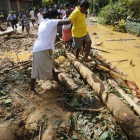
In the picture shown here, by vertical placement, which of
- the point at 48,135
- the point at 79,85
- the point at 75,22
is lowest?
the point at 48,135

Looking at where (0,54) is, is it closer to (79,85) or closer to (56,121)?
(79,85)

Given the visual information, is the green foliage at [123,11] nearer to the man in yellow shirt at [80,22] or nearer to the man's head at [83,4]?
the man in yellow shirt at [80,22]

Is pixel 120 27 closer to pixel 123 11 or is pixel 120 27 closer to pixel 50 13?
pixel 123 11

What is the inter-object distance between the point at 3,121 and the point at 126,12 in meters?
11.1

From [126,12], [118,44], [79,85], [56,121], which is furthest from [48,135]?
[126,12]

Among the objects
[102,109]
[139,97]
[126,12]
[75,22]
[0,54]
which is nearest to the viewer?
[102,109]

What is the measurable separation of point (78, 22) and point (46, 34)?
1217 millimetres

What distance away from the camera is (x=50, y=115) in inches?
90.0

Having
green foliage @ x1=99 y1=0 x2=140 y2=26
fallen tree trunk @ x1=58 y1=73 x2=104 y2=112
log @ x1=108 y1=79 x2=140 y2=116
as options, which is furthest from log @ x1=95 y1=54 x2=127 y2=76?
green foliage @ x1=99 y1=0 x2=140 y2=26

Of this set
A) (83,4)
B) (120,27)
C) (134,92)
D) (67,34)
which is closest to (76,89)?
(134,92)

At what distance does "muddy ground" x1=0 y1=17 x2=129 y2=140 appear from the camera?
78.9 inches

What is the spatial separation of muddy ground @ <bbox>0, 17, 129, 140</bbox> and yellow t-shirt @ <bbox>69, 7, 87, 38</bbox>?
4.59ft

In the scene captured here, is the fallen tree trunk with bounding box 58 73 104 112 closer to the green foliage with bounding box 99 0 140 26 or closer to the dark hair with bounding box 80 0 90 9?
the dark hair with bounding box 80 0 90 9

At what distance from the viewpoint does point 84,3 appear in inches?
118
